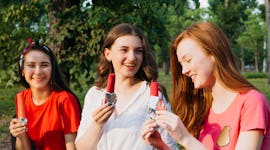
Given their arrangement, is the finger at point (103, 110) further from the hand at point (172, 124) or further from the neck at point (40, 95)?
the neck at point (40, 95)

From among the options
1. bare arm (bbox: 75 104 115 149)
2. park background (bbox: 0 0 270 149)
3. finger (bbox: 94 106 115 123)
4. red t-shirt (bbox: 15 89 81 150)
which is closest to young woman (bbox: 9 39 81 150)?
red t-shirt (bbox: 15 89 81 150)

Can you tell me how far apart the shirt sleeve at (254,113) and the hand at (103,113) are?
0.82m

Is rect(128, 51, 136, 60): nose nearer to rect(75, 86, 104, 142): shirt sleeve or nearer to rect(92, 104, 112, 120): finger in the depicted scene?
rect(75, 86, 104, 142): shirt sleeve

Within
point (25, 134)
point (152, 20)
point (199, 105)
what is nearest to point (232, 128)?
point (199, 105)

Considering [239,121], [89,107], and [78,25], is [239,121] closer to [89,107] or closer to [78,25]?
[89,107]

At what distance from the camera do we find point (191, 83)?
2334 mm

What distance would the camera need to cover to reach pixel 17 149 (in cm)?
303

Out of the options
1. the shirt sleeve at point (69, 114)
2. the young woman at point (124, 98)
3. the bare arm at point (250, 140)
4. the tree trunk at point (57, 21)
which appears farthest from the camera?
the tree trunk at point (57, 21)

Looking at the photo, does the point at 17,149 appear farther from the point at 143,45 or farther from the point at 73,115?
the point at 143,45

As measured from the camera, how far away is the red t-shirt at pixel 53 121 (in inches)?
117

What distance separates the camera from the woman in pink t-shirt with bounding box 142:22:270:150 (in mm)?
1881

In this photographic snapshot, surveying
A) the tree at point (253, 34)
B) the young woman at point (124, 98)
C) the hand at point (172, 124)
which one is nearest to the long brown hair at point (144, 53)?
the young woman at point (124, 98)

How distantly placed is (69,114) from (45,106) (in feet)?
0.63

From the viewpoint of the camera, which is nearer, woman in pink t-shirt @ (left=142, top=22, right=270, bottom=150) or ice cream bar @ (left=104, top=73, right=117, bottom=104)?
woman in pink t-shirt @ (left=142, top=22, right=270, bottom=150)
